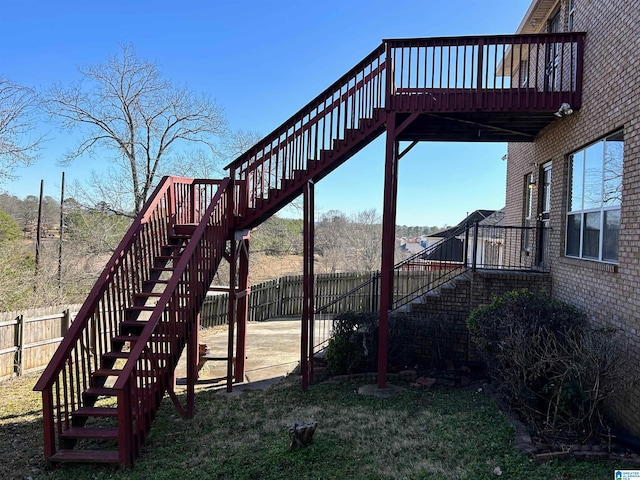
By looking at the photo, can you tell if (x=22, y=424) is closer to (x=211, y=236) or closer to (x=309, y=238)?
(x=211, y=236)

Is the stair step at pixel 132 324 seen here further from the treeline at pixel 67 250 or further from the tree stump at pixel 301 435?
the treeline at pixel 67 250

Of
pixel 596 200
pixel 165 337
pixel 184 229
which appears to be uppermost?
pixel 596 200

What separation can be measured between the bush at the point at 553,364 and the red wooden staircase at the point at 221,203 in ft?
11.1

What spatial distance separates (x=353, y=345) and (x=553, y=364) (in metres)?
3.44

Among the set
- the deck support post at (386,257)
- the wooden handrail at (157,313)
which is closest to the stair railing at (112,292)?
the wooden handrail at (157,313)

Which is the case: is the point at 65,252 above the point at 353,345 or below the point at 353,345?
above

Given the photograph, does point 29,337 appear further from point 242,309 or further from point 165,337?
point 165,337

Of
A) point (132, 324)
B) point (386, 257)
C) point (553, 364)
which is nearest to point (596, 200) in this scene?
point (553, 364)

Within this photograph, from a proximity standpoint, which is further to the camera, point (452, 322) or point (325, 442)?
point (452, 322)

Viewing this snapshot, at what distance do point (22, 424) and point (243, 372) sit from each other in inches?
134

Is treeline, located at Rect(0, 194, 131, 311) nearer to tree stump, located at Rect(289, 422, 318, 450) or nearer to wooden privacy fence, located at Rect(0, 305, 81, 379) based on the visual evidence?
wooden privacy fence, located at Rect(0, 305, 81, 379)

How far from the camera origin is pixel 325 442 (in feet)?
15.3

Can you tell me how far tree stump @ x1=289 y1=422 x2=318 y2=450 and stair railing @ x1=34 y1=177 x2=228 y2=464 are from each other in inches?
96.1

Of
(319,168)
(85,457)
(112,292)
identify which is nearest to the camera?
(85,457)
